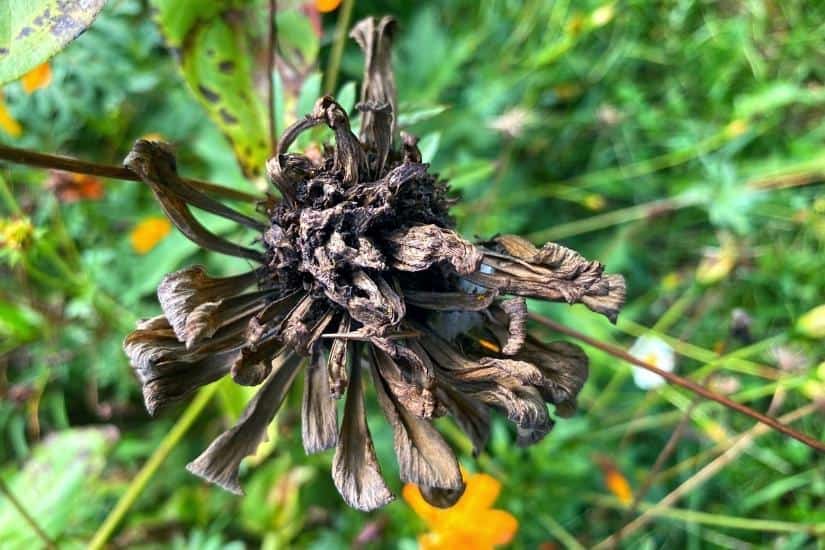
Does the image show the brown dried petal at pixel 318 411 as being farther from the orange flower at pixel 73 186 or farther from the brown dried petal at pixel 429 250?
the orange flower at pixel 73 186

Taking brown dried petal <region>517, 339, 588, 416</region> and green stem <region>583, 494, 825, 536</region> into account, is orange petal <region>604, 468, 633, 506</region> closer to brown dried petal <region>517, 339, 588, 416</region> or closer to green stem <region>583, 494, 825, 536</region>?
green stem <region>583, 494, 825, 536</region>

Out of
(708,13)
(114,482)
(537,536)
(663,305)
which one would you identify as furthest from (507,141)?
(114,482)

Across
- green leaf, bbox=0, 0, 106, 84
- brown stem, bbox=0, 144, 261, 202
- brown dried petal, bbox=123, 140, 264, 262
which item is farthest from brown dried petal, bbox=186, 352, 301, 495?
green leaf, bbox=0, 0, 106, 84

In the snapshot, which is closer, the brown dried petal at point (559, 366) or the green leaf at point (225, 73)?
the brown dried petal at point (559, 366)

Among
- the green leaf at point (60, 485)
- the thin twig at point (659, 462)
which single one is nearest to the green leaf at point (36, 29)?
the green leaf at point (60, 485)

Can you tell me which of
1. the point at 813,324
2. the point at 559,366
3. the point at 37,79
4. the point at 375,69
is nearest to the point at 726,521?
the point at 813,324
